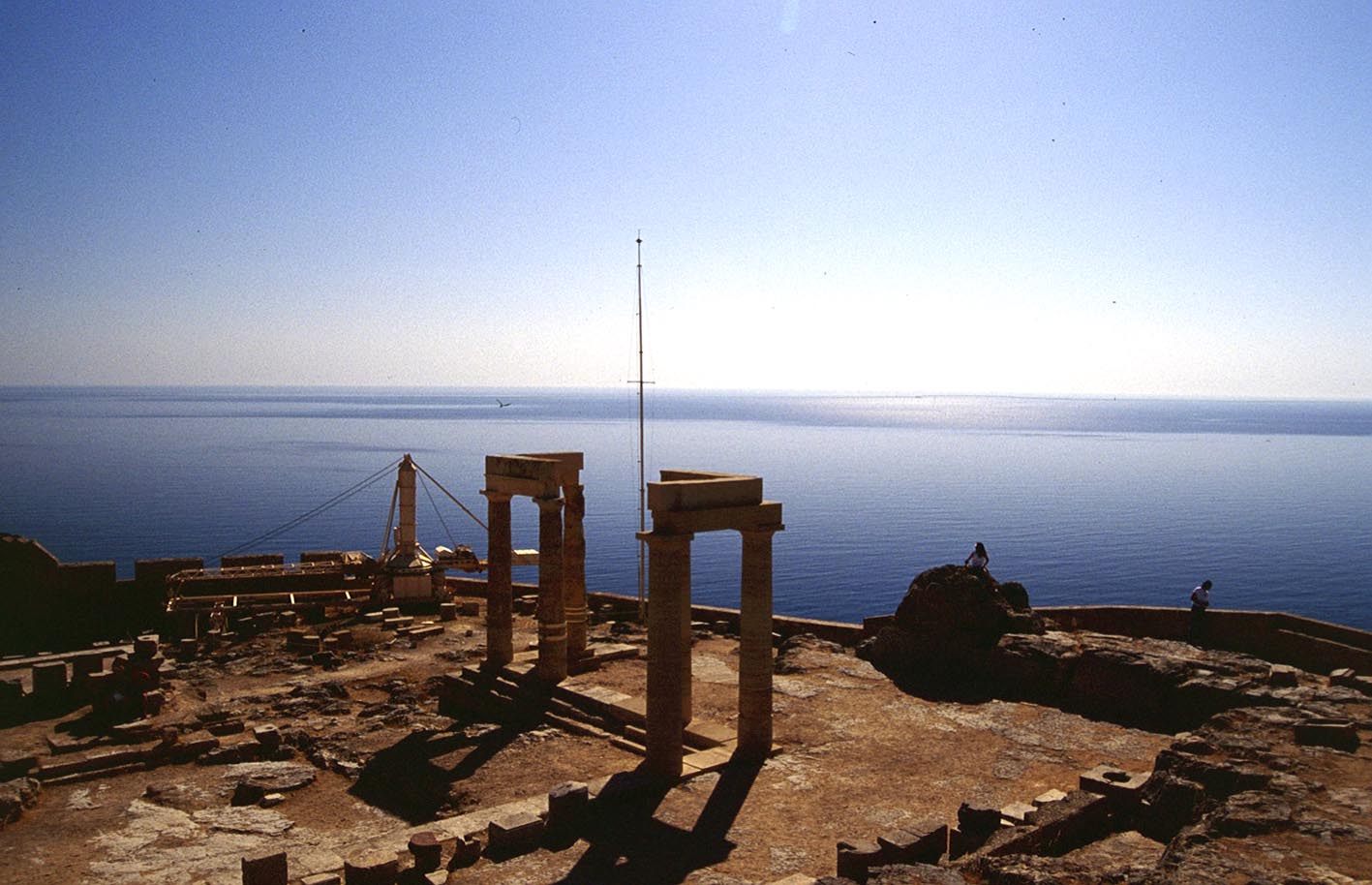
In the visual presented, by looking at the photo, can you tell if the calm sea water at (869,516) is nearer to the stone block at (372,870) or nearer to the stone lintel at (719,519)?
the stone lintel at (719,519)

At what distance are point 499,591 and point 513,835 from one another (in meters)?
8.98

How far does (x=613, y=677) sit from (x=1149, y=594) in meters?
48.3

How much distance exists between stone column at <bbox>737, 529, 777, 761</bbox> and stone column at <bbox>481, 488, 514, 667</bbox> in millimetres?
7449

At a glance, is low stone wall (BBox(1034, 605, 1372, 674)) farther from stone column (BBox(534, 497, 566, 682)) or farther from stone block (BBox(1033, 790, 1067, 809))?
stone column (BBox(534, 497, 566, 682))

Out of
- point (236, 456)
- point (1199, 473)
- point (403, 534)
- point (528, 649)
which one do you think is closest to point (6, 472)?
point (236, 456)

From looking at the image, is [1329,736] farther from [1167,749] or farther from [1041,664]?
[1041,664]

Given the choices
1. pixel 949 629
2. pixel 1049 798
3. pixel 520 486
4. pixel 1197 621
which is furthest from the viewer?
pixel 1197 621

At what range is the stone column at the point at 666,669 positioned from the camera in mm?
15500

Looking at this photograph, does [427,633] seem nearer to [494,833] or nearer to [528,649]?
[528,649]

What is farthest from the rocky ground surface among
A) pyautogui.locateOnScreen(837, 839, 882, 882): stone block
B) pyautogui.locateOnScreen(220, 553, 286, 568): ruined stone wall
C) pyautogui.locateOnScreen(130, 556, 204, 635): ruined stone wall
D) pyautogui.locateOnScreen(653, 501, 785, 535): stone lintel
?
pyautogui.locateOnScreen(220, 553, 286, 568): ruined stone wall

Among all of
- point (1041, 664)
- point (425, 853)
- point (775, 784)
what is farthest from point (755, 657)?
point (1041, 664)

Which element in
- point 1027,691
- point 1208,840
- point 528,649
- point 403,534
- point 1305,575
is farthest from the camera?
point 1305,575

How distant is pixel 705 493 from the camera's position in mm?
15812

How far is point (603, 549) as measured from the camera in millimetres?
72000
